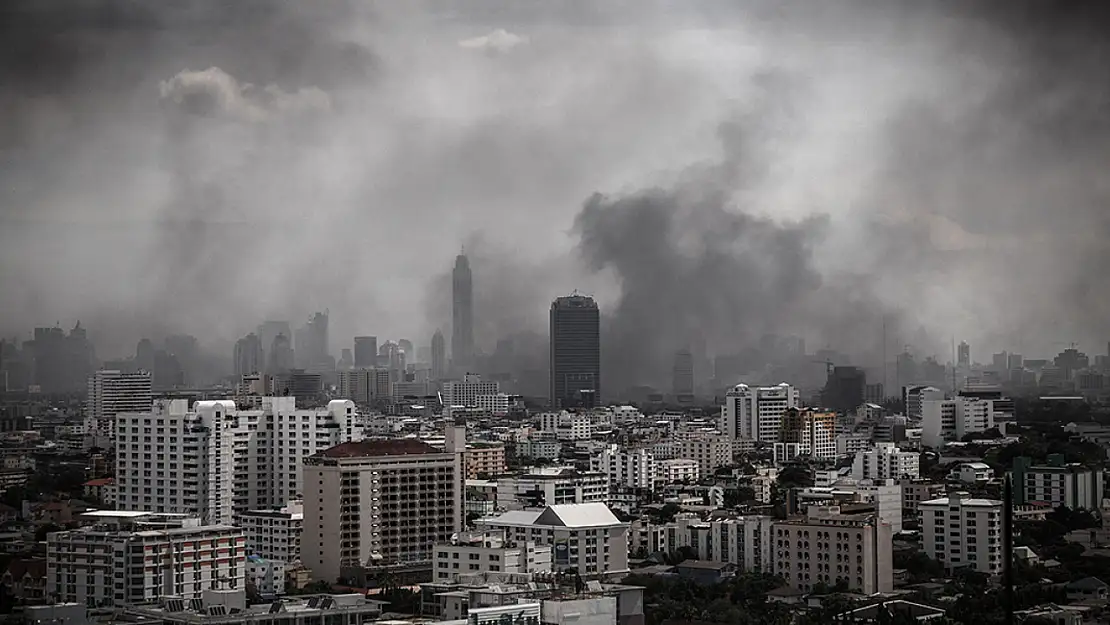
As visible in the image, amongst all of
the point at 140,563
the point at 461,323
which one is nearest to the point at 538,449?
the point at 461,323

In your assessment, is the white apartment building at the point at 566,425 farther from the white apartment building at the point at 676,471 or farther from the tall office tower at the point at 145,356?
the tall office tower at the point at 145,356

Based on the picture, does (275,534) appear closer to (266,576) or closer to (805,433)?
(266,576)

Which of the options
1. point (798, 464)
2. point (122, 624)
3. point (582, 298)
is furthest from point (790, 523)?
point (582, 298)

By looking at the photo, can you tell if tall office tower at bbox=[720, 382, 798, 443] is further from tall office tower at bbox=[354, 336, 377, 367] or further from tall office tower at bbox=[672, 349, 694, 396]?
tall office tower at bbox=[354, 336, 377, 367]

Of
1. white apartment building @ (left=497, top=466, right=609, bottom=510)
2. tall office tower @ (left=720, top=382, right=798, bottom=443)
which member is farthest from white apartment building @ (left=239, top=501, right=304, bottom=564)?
tall office tower @ (left=720, top=382, right=798, bottom=443)

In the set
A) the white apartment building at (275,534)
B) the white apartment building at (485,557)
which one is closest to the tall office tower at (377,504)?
the white apartment building at (275,534)
